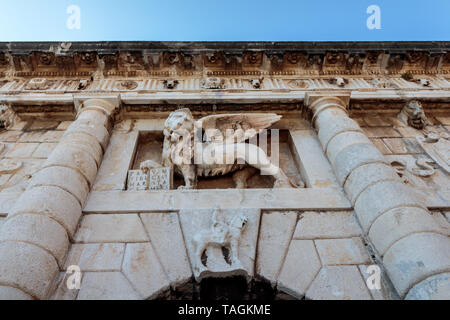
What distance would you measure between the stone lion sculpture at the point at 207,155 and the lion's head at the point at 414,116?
2.90 metres

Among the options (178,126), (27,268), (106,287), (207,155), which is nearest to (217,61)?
(178,126)

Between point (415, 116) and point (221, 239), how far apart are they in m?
4.45

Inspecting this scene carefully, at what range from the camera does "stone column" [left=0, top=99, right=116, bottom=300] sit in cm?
312

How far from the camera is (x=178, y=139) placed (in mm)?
5020

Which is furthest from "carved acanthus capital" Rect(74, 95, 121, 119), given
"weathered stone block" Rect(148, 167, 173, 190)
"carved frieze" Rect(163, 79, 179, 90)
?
"weathered stone block" Rect(148, 167, 173, 190)

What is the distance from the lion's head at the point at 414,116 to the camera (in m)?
5.96

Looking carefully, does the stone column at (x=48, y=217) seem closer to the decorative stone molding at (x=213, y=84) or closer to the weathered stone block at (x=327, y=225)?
the decorative stone molding at (x=213, y=84)

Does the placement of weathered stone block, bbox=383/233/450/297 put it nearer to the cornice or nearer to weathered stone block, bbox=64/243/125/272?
weathered stone block, bbox=64/243/125/272

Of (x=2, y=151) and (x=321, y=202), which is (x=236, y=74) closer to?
(x=321, y=202)

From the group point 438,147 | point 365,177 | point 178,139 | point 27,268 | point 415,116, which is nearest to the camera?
point 27,268

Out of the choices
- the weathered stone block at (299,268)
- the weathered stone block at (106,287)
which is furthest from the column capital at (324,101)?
the weathered stone block at (106,287)

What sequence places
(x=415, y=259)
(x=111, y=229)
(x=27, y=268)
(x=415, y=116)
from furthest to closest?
(x=415, y=116) → (x=111, y=229) → (x=415, y=259) → (x=27, y=268)

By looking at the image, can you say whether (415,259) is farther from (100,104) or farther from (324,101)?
(100,104)

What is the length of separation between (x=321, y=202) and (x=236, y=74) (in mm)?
3493
